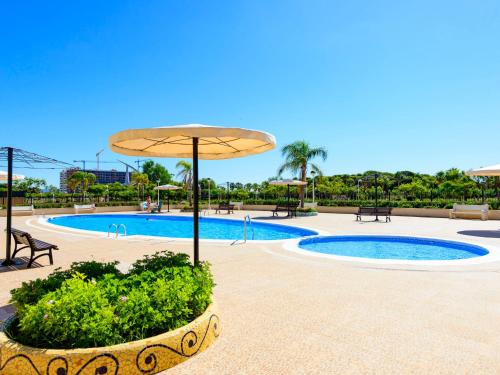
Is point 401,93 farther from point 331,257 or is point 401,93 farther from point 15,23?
point 15,23

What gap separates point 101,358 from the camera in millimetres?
2334

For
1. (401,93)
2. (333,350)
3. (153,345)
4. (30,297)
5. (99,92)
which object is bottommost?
(333,350)

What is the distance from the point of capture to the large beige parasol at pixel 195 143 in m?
3.65

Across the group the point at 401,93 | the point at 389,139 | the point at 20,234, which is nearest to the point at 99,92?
the point at 20,234

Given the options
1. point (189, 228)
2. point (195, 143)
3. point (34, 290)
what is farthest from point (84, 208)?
point (34, 290)

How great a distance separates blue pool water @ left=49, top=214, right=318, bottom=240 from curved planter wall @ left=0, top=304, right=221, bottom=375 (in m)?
10.6

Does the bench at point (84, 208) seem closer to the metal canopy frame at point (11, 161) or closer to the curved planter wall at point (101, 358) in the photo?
the metal canopy frame at point (11, 161)

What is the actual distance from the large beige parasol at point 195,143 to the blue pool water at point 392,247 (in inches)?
228

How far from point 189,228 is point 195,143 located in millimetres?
13716

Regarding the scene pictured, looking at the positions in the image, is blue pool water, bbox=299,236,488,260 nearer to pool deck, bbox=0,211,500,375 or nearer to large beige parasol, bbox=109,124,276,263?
pool deck, bbox=0,211,500,375

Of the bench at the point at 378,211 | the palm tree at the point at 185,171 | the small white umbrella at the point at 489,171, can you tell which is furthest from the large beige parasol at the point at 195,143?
the palm tree at the point at 185,171

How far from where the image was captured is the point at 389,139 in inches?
1342

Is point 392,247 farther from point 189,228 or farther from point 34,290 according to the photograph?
point 189,228

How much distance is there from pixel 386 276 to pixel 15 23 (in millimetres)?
15663
